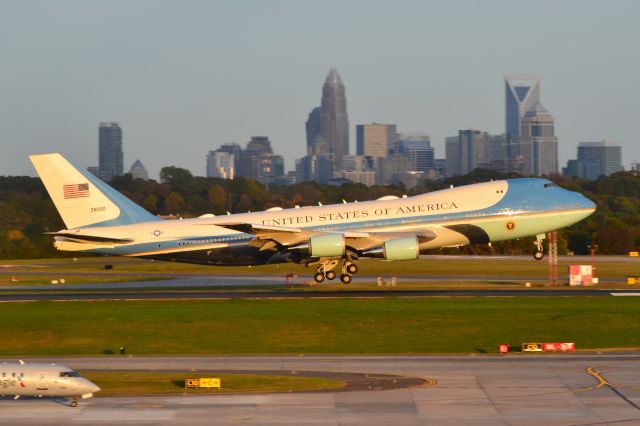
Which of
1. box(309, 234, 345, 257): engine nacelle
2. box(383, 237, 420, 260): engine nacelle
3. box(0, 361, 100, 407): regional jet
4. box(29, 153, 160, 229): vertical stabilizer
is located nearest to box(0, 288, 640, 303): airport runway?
box(383, 237, 420, 260): engine nacelle

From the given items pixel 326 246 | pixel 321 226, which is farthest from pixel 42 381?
pixel 321 226

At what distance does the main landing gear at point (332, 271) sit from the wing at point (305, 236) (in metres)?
1.51

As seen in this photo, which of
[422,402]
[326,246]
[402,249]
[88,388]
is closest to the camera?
[88,388]

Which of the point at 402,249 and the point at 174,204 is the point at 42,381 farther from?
the point at 174,204

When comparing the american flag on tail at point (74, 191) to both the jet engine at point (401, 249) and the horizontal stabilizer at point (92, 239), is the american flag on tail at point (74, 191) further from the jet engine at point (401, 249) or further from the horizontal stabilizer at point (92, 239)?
the jet engine at point (401, 249)

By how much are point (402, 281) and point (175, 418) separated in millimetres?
45730

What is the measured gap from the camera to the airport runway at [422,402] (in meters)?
37.8

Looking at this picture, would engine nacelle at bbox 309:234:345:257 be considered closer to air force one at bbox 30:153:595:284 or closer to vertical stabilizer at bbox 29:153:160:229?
air force one at bbox 30:153:595:284

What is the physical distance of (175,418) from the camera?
38000 millimetres

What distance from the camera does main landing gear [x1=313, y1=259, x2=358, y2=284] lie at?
240 feet

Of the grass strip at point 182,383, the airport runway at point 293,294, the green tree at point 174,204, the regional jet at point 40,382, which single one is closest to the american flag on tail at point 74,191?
the airport runway at point 293,294

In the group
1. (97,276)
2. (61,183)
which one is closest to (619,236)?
(97,276)

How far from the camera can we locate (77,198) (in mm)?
75312

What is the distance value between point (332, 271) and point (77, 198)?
17.7 m
